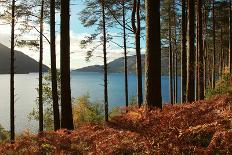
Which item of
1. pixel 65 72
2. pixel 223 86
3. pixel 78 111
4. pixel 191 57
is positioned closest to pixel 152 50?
pixel 65 72

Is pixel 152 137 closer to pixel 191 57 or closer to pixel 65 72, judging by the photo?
pixel 65 72

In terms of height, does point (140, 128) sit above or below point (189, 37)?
below

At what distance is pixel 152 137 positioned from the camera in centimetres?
825

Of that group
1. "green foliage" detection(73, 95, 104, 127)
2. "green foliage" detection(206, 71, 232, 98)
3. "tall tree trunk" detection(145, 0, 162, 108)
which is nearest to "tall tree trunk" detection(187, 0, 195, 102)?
"green foliage" detection(206, 71, 232, 98)

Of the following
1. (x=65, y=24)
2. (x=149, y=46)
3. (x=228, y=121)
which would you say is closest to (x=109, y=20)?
(x=65, y=24)

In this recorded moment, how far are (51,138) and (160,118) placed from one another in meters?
3.20

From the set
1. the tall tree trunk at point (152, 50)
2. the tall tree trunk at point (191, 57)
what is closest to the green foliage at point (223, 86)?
the tall tree trunk at point (191, 57)

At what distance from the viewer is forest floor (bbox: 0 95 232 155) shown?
719 centimetres

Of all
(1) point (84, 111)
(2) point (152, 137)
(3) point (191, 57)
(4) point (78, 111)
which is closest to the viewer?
(2) point (152, 137)

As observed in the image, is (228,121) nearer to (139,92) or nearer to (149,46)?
(149,46)

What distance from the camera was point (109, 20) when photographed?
32.6m

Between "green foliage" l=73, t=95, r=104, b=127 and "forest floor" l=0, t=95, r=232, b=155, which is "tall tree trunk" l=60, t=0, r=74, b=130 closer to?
"forest floor" l=0, t=95, r=232, b=155

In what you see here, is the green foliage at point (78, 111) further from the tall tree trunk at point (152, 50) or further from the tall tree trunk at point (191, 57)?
the tall tree trunk at point (152, 50)

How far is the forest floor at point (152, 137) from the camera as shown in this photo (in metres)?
7.19
